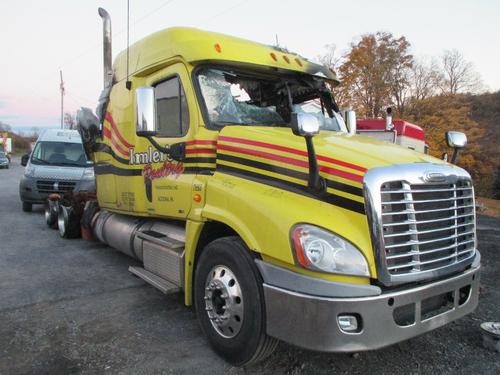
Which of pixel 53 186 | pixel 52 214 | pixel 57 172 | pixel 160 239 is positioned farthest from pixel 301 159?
pixel 57 172

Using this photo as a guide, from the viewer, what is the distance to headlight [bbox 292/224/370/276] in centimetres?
283

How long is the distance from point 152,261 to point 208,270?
1.33 meters

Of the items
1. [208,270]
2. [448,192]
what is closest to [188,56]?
[208,270]

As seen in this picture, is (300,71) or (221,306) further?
(300,71)

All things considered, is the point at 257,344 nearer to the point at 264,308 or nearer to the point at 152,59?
the point at 264,308

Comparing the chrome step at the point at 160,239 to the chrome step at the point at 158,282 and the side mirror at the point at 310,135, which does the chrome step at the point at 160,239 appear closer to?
the chrome step at the point at 158,282

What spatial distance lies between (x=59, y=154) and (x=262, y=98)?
29.8 feet

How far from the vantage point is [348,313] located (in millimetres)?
2781

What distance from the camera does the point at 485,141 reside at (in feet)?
109

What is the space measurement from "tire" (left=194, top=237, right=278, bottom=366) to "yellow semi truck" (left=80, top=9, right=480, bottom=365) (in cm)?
1

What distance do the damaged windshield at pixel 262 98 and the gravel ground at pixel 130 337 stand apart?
208 centimetres

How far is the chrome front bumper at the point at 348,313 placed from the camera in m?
2.78

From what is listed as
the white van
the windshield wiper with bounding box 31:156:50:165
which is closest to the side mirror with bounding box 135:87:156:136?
the white van

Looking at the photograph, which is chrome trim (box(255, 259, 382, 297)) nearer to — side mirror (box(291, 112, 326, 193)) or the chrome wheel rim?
the chrome wheel rim
